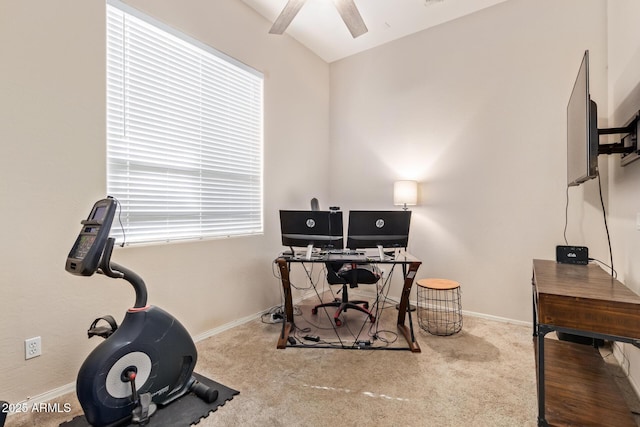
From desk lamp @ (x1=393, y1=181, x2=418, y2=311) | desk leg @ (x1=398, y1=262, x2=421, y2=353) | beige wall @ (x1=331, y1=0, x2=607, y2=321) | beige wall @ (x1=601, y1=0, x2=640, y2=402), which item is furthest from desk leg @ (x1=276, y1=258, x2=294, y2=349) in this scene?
beige wall @ (x1=601, y1=0, x2=640, y2=402)

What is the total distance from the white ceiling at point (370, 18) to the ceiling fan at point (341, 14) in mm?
397

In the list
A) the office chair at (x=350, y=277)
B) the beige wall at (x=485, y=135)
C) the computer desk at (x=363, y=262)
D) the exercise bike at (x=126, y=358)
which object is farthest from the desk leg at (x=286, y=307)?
the beige wall at (x=485, y=135)

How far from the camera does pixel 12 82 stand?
5.69 ft

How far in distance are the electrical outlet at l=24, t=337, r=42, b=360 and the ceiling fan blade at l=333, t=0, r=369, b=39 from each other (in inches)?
121

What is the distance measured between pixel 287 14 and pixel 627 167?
2768mm

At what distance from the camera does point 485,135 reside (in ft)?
10.6

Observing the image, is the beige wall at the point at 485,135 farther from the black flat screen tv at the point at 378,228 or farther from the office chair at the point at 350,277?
the black flat screen tv at the point at 378,228

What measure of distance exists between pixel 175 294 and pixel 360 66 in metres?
3.62

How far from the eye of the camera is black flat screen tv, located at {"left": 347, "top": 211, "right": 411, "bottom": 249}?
8.80 feet

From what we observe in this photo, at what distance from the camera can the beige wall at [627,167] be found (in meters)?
1.91

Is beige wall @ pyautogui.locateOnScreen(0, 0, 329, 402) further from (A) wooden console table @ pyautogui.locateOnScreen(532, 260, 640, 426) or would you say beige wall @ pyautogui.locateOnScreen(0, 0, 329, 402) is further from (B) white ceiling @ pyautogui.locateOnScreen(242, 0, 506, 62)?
(A) wooden console table @ pyautogui.locateOnScreen(532, 260, 640, 426)

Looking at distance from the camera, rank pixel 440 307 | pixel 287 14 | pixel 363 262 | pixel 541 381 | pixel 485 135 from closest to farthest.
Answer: pixel 541 381 < pixel 287 14 < pixel 363 262 < pixel 485 135 < pixel 440 307

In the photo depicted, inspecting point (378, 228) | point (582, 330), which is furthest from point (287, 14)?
point (582, 330)

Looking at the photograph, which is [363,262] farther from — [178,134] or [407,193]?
[178,134]
